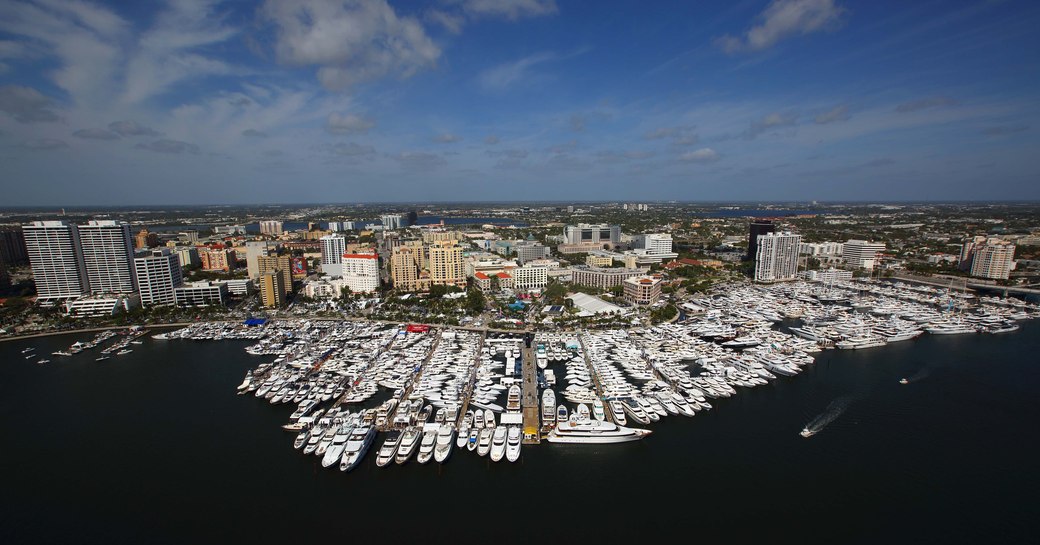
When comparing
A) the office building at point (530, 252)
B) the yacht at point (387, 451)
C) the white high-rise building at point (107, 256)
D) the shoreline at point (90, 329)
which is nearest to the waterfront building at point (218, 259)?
the white high-rise building at point (107, 256)

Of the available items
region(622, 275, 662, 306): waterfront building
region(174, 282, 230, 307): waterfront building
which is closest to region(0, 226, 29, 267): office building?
region(174, 282, 230, 307): waterfront building

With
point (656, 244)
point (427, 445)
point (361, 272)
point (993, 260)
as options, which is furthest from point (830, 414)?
point (656, 244)

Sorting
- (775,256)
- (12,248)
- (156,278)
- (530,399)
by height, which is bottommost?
(530,399)

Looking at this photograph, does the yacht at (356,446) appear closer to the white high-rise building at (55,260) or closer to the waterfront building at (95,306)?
the waterfront building at (95,306)

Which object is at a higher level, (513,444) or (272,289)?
(272,289)

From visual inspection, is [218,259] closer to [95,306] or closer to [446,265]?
[95,306]

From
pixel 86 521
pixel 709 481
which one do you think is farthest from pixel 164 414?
pixel 709 481
